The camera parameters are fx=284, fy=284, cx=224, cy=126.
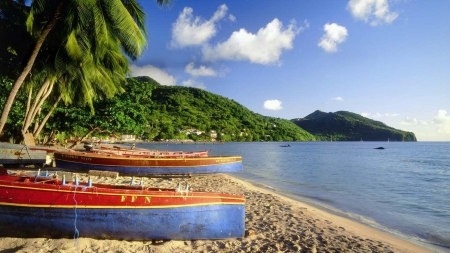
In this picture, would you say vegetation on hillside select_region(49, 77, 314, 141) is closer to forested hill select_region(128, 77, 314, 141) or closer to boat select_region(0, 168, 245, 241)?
forested hill select_region(128, 77, 314, 141)

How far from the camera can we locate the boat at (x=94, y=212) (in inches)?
214

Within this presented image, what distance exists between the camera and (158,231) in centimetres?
584

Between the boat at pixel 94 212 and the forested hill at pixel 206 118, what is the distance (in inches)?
3567

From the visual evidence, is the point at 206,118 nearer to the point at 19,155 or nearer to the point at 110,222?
the point at 19,155

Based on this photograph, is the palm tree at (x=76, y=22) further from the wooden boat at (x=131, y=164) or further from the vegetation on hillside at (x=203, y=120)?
the vegetation on hillside at (x=203, y=120)

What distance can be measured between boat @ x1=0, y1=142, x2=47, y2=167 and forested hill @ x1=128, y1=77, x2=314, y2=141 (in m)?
81.2

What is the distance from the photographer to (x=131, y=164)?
14875 millimetres

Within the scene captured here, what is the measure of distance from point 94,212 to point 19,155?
10574 millimetres

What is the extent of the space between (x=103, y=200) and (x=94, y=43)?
28.9 ft

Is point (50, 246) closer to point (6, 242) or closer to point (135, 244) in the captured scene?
point (6, 242)

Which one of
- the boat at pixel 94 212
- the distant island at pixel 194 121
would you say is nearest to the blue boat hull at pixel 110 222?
the boat at pixel 94 212

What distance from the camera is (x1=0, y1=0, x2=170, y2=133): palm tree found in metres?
9.17

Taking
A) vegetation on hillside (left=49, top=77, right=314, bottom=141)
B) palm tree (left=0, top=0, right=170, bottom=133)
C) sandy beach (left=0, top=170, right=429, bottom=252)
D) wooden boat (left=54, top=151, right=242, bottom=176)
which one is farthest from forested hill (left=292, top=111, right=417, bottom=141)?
palm tree (left=0, top=0, right=170, bottom=133)

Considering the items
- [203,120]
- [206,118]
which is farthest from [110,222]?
[206,118]
